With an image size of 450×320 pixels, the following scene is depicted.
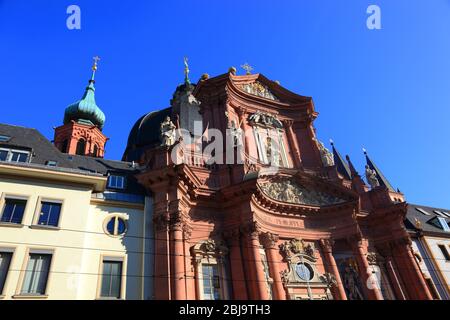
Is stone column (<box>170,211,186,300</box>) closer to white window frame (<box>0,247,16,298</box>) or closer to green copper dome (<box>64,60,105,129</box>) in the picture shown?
white window frame (<box>0,247,16,298</box>)

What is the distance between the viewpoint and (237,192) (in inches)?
851

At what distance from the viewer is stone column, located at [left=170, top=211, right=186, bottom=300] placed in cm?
1672

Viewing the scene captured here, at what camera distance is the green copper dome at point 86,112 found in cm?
4612

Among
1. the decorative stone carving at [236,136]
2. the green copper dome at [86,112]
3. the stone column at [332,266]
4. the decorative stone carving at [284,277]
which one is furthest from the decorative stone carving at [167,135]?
the green copper dome at [86,112]

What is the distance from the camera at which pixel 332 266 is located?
75.4 feet

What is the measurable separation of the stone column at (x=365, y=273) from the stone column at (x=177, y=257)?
1238cm

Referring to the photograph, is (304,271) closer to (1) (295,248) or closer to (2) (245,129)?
(1) (295,248)

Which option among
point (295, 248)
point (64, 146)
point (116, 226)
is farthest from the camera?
point (64, 146)

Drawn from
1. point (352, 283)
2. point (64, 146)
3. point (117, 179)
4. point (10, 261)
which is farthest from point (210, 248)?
point (64, 146)

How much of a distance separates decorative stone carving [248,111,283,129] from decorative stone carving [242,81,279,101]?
7.46ft

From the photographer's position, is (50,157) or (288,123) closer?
(50,157)

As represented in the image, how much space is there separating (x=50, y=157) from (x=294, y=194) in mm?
16097
